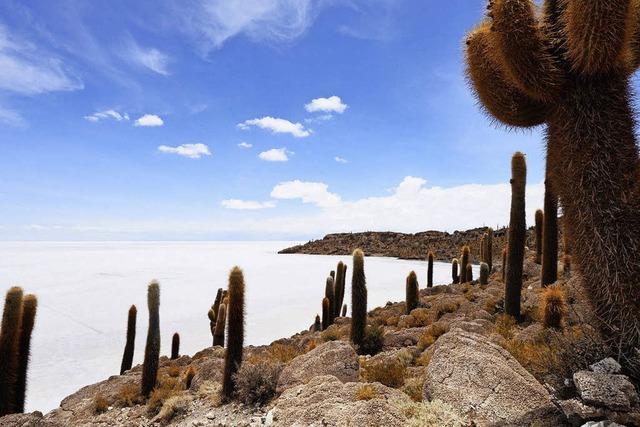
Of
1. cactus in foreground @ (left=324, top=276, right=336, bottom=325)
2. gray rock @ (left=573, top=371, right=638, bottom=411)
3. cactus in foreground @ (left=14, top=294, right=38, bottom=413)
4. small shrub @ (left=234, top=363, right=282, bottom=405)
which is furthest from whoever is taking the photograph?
cactus in foreground @ (left=324, top=276, right=336, bottom=325)

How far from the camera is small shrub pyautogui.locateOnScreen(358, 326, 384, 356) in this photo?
11836mm

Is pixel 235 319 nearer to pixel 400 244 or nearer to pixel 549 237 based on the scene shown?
pixel 549 237

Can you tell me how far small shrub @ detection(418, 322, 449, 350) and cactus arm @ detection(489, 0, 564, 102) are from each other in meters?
7.33

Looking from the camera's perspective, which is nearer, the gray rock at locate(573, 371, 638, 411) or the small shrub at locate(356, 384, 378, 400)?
the gray rock at locate(573, 371, 638, 411)

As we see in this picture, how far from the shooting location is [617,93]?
5.25 meters

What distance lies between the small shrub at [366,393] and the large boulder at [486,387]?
0.71m

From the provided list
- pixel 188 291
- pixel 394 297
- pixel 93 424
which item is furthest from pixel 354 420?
pixel 188 291

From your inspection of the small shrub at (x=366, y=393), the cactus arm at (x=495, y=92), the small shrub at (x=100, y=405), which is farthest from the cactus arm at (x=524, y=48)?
the small shrub at (x=100, y=405)

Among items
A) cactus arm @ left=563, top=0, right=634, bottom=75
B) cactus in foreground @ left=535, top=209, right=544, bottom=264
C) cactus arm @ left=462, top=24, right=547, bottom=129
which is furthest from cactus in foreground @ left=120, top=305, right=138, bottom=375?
cactus in foreground @ left=535, top=209, right=544, bottom=264

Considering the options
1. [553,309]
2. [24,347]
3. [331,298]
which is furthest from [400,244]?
[24,347]

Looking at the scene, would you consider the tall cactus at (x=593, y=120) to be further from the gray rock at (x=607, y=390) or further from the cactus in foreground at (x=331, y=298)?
the cactus in foreground at (x=331, y=298)

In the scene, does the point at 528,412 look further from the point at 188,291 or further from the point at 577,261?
the point at 188,291

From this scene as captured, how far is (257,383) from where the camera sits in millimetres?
8273

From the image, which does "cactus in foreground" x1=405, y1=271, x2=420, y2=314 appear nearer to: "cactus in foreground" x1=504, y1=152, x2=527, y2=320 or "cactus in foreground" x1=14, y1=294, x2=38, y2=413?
"cactus in foreground" x1=504, y1=152, x2=527, y2=320
